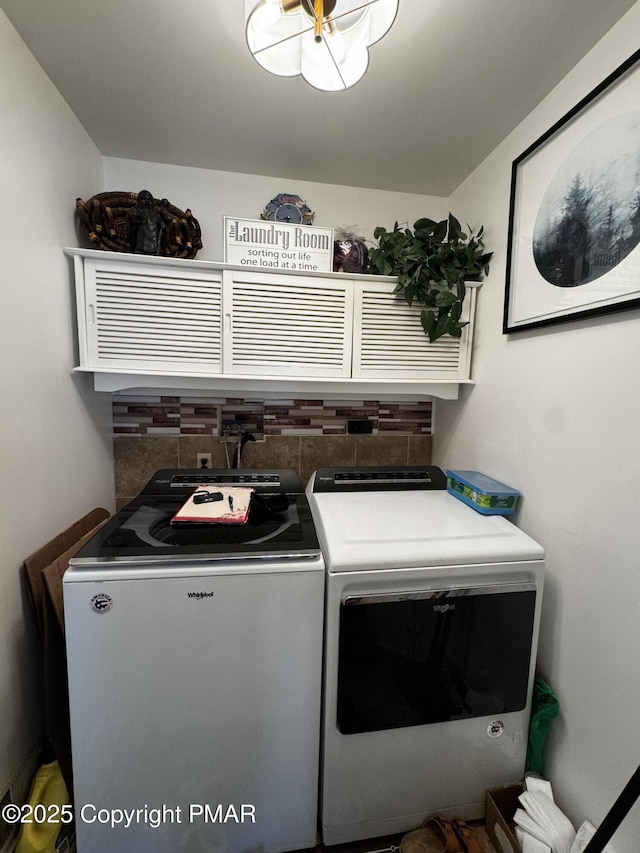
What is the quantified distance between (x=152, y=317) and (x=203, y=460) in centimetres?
74

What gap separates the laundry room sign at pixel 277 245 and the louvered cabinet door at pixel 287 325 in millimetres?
53

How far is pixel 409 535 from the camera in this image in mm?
1095

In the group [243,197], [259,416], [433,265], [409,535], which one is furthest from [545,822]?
[243,197]

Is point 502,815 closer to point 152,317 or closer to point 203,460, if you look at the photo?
point 203,460

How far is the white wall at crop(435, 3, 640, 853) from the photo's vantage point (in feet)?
2.97

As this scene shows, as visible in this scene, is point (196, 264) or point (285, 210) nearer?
point (196, 264)

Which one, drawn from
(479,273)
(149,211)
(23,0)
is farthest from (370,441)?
(23,0)

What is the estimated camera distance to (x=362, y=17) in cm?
86

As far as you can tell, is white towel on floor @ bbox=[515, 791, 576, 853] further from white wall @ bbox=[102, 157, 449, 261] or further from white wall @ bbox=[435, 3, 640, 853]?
white wall @ bbox=[102, 157, 449, 261]

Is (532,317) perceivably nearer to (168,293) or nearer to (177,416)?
(168,293)

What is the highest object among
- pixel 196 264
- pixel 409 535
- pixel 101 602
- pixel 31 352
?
pixel 196 264

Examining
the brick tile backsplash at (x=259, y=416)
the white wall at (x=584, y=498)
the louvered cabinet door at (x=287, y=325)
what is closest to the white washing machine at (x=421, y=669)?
the white wall at (x=584, y=498)

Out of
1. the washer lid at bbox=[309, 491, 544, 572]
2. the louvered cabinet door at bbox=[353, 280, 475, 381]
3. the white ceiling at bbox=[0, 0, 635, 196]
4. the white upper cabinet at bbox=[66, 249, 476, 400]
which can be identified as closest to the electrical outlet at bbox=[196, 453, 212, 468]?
the white upper cabinet at bbox=[66, 249, 476, 400]

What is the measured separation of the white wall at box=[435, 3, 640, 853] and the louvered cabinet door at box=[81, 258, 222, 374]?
1.17 meters
